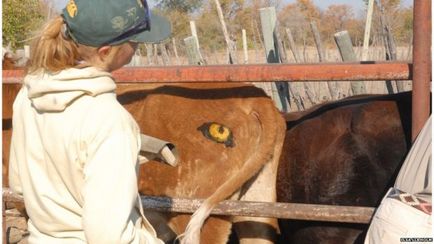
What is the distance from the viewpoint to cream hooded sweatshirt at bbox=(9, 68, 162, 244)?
6.15 ft

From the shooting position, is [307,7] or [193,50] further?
[307,7]

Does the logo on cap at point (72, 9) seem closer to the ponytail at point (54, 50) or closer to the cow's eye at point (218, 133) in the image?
the ponytail at point (54, 50)

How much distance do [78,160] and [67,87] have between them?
0.22 meters

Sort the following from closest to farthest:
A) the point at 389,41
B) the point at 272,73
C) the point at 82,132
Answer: the point at 82,132 < the point at 272,73 < the point at 389,41

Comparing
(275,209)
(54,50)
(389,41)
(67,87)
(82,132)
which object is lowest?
(389,41)

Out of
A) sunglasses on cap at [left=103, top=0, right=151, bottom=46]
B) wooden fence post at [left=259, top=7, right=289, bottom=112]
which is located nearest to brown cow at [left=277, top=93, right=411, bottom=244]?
sunglasses on cap at [left=103, top=0, right=151, bottom=46]

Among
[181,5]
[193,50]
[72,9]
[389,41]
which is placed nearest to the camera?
[72,9]

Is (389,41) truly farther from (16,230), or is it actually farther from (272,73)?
(272,73)

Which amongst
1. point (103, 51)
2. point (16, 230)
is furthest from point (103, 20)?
point (16, 230)

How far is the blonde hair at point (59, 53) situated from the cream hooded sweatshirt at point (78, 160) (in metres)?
0.04

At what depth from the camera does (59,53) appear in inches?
81.7

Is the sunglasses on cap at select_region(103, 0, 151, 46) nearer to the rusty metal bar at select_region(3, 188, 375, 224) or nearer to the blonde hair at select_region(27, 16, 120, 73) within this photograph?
the blonde hair at select_region(27, 16, 120, 73)

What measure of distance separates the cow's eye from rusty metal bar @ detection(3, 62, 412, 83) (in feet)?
1.25

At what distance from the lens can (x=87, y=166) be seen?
6.29ft
